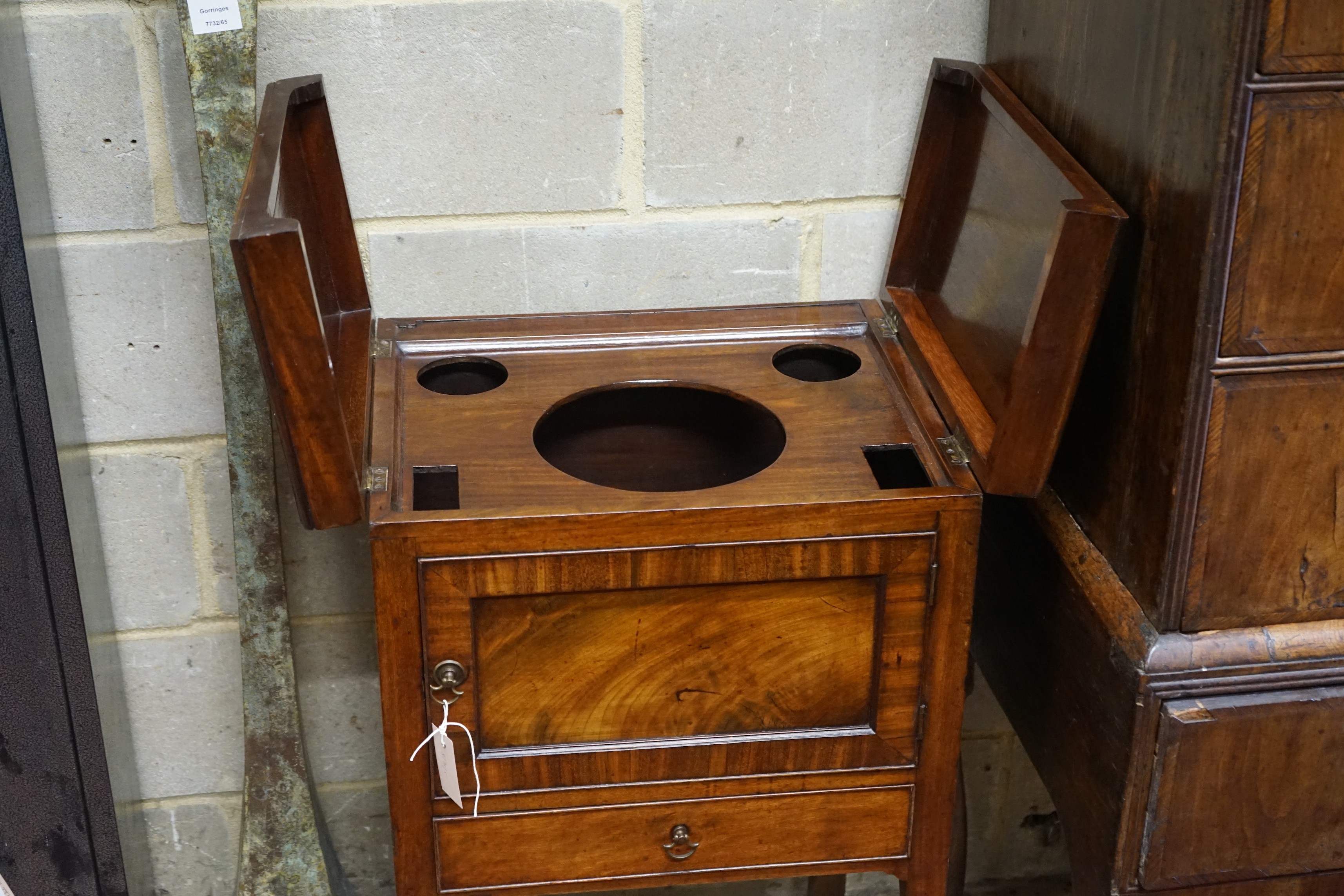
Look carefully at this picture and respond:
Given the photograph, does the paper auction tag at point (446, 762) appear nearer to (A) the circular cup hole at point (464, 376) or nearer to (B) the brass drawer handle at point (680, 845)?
(B) the brass drawer handle at point (680, 845)

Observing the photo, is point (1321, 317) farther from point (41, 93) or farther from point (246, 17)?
point (41, 93)

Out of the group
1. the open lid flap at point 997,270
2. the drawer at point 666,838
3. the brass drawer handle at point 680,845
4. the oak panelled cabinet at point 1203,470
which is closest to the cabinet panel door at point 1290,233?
the oak panelled cabinet at point 1203,470

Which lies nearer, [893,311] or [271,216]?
[271,216]

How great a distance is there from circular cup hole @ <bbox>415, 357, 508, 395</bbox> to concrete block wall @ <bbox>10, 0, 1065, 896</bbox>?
0.46 ft

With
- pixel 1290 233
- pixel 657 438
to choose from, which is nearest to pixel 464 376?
pixel 657 438

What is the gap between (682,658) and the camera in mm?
1179

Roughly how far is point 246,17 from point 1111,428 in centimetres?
85

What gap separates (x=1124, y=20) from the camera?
1.09m

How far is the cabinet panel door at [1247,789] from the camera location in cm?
112

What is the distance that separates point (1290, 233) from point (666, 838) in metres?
0.73

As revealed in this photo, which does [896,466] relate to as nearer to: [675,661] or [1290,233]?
[675,661]

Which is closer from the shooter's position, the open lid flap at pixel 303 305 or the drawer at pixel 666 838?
the open lid flap at pixel 303 305

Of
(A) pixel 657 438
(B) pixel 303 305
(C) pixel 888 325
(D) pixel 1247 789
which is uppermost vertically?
(B) pixel 303 305

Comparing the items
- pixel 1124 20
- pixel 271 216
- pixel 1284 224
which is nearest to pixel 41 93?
pixel 271 216
